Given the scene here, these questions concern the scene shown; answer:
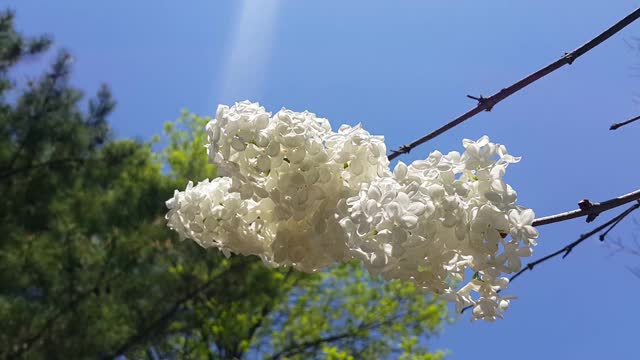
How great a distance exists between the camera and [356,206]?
938mm

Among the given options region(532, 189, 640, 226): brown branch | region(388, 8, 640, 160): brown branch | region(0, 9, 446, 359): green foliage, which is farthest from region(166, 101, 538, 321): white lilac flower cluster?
region(0, 9, 446, 359): green foliage

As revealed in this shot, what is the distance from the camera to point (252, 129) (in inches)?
43.7

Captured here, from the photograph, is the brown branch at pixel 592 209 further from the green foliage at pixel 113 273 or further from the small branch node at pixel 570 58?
the green foliage at pixel 113 273

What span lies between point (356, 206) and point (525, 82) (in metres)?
0.46

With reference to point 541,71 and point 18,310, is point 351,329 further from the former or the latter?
point 541,71

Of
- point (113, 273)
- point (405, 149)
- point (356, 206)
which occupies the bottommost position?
point (356, 206)

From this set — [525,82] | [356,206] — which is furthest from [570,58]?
[356,206]

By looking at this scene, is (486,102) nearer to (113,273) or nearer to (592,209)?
(592,209)

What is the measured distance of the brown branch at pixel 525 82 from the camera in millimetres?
1136

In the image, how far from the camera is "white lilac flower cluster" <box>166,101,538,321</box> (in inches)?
37.2

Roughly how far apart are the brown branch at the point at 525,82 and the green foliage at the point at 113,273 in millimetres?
3778

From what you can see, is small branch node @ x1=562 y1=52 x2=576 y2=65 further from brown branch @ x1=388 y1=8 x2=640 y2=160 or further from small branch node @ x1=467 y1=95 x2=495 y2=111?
small branch node @ x1=467 y1=95 x2=495 y2=111

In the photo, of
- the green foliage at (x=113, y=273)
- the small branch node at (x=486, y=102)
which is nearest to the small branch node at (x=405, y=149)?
the small branch node at (x=486, y=102)

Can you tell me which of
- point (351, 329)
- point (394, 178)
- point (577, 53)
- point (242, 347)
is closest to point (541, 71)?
point (577, 53)
